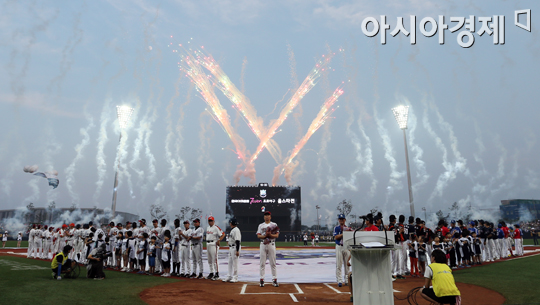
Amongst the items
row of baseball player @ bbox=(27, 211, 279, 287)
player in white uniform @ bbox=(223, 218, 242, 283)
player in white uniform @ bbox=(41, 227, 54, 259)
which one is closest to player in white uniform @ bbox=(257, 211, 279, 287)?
row of baseball player @ bbox=(27, 211, 279, 287)

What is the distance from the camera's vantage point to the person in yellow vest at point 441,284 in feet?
16.9

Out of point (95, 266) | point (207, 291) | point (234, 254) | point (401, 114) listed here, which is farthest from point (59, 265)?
point (401, 114)

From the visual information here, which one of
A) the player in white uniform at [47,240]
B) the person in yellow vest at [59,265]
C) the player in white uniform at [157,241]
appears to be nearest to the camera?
the person in yellow vest at [59,265]

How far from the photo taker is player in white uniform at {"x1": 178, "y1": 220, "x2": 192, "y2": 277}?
13.1 metres

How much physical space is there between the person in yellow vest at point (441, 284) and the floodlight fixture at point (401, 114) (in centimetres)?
2071

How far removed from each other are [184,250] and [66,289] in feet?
15.0

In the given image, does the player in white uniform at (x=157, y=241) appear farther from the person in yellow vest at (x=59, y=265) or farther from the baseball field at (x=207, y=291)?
the person in yellow vest at (x=59, y=265)

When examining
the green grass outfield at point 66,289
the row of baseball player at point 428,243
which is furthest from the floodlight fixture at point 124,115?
the row of baseball player at point 428,243

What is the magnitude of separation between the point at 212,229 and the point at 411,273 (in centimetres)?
805

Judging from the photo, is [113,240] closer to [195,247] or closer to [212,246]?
[195,247]

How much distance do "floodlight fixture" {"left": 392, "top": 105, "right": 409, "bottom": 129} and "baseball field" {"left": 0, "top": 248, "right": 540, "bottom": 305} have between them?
46.2 ft

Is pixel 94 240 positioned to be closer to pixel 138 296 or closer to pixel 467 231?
pixel 138 296

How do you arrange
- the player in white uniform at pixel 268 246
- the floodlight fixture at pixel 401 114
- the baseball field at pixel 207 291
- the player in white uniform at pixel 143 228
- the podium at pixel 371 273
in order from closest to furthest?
the podium at pixel 371 273
the baseball field at pixel 207 291
the player in white uniform at pixel 268 246
the player in white uniform at pixel 143 228
the floodlight fixture at pixel 401 114

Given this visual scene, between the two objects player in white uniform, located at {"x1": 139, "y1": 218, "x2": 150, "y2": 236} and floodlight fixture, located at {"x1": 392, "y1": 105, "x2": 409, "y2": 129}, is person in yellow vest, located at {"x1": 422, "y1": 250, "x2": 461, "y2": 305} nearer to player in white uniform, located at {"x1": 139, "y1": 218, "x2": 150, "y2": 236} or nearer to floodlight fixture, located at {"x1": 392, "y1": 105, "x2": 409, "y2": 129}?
player in white uniform, located at {"x1": 139, "y1": 218, "x2": 150, "y2": 236}
